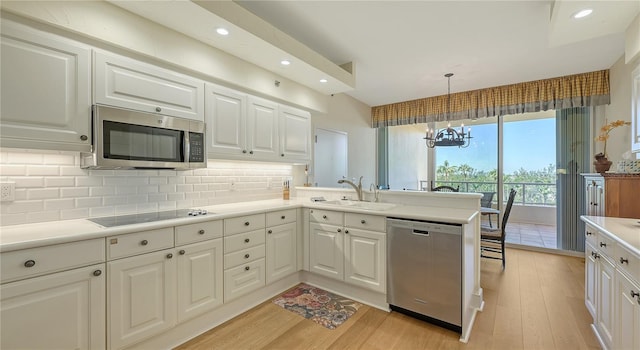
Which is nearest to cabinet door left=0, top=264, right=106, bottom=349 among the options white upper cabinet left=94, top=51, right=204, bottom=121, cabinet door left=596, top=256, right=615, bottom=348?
white upper cabinet left=94, top=51, right=204, bottom=121

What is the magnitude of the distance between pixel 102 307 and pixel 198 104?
5.24 ft

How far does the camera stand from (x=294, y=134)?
11.0 ft

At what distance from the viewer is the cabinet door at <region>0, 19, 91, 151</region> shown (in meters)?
1.51

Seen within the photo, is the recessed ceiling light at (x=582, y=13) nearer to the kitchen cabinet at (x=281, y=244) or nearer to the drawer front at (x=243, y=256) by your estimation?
the kitchen cabinet at (x=281, y=244)

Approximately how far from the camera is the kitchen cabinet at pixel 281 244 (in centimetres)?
262

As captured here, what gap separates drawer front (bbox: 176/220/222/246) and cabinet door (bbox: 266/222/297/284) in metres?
0.55

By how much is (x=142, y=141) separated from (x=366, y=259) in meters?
2.05

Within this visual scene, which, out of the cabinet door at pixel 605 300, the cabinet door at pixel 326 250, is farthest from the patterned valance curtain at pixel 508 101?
the cabinet door at pixel 326 250

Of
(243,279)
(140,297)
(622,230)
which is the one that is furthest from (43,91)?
(622,230)

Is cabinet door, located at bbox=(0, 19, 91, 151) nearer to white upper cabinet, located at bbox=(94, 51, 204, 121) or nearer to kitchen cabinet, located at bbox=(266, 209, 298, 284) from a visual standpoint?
white upper cabinet, located at bbox=(94, 51, 204, 121)

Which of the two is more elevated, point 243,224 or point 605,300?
point 243,224

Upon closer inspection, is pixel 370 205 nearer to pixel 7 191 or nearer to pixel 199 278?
pixel 199 278

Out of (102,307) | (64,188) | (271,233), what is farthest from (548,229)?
(64,188)

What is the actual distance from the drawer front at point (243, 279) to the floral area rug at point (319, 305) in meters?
0.32
